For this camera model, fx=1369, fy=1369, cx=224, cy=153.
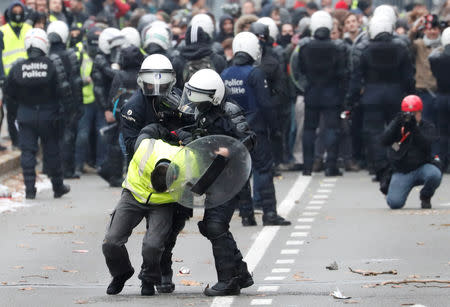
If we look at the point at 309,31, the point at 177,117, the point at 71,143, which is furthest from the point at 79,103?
the point at 177,117

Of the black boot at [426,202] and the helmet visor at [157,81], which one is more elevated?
the helmet visor at [157,81]

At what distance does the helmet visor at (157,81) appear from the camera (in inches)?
437

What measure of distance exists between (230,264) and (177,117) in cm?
135

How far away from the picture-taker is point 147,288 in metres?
10.6

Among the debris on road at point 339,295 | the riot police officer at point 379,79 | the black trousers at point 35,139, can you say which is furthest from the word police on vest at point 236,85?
the debris on road at point 339,295

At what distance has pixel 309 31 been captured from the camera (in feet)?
68.7

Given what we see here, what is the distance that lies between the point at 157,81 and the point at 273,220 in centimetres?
411

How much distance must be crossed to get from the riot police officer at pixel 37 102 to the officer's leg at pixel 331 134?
4.10 meters

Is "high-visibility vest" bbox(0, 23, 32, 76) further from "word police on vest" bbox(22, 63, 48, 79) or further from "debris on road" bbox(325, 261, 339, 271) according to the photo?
"debris on road" bbox(325, 261, 339, 271)

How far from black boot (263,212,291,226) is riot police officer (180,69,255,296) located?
4147 mm

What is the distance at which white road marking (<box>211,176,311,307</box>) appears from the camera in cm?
1196

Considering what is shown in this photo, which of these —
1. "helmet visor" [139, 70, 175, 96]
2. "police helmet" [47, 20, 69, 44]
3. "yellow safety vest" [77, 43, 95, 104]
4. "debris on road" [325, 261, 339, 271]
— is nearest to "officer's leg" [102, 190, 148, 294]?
"helmet visor" [139, 70, 175, 96]

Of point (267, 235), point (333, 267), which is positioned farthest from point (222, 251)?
point (267, 235)

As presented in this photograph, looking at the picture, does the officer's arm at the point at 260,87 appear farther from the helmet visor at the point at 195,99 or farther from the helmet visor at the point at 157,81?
the helmet visor at the point at 195,99
